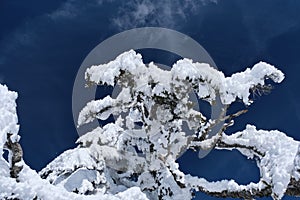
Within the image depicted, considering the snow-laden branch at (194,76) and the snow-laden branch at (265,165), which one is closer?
the snow-laden branch at (265,165)

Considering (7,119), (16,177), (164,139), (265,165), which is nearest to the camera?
(7,119)

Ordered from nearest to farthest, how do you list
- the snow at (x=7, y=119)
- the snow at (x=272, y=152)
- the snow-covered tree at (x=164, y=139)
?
1. the snow at (x=7, y=119)
2. the snow at (x=272, y=152)
3. the snow-covered tree at (x=164, y=139)

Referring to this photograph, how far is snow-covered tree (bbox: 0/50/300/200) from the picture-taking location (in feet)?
28.8

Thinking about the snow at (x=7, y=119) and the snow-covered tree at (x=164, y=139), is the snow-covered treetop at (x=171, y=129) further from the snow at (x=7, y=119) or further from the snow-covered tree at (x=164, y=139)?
the snow at (x=7, y=119)

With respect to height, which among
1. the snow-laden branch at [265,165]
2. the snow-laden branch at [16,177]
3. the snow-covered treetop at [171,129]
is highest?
the snow-covered treetop at [171,129]

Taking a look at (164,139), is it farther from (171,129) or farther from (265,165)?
(265,165)

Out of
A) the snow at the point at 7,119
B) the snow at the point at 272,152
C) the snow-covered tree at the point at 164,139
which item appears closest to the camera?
the snow at the point at 7,119

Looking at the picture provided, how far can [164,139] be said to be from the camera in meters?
9.63

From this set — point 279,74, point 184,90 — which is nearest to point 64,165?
point 184,90

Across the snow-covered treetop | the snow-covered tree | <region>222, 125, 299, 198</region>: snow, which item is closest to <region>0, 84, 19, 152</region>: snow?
the snow-covered tree

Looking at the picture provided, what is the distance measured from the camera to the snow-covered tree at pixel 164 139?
8.77 m

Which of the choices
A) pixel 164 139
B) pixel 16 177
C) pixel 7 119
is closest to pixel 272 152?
pixel 164 139

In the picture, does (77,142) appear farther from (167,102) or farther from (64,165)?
(167,102)

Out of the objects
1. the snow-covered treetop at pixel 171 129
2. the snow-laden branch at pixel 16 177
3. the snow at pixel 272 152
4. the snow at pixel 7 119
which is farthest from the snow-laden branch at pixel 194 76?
the snow at pixel 7 119
